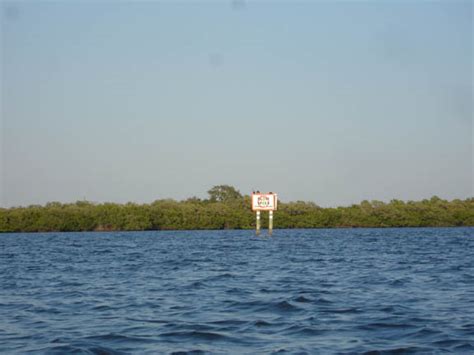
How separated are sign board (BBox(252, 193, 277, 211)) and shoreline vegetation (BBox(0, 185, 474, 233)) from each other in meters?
39.5

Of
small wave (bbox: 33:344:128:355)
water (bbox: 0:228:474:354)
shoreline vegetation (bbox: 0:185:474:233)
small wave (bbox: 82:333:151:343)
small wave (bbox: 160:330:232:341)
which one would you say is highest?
shoreline vegetation (bbox: 0:185:474:233)

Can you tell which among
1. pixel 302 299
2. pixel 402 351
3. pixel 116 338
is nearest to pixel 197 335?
pixel 116 338

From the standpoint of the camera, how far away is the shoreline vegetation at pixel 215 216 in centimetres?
11550

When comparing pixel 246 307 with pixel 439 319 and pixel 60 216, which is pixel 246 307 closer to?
pixel 439 319

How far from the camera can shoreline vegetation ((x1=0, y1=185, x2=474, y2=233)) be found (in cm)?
11550

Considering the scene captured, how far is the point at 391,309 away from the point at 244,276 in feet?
33.0

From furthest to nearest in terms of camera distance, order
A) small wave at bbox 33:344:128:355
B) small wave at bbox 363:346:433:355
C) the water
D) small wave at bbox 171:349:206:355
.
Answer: the water, small wave at bbox 33:344:128:355, small wave at bbox 171:349:206:355, small wave at bbox 363:346:433:355

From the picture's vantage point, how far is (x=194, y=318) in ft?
54.1

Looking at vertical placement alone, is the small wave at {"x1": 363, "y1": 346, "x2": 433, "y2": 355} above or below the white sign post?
below

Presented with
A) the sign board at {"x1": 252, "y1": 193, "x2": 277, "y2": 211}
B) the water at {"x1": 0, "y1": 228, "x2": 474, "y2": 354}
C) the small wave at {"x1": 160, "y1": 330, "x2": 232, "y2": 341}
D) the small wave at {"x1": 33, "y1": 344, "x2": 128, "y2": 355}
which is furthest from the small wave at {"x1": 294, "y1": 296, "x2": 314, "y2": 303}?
the sign board at {"x1": 252, "y1": 193, "x2": 277, "y2": 211}

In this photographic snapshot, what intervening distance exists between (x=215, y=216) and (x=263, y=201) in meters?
40.2

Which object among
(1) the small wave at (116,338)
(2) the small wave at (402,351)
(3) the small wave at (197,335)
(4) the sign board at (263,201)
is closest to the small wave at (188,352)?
(3) the small wave at (197,335)

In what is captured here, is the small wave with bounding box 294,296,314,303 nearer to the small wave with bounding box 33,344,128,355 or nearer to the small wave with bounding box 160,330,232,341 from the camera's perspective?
the small wave with bounding box 160,330,232,341

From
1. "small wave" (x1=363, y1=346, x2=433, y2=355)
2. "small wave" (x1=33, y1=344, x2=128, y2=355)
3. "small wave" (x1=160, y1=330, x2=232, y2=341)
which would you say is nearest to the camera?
"small wave" (x1=363, y1=346, x2=433, y2=355)
